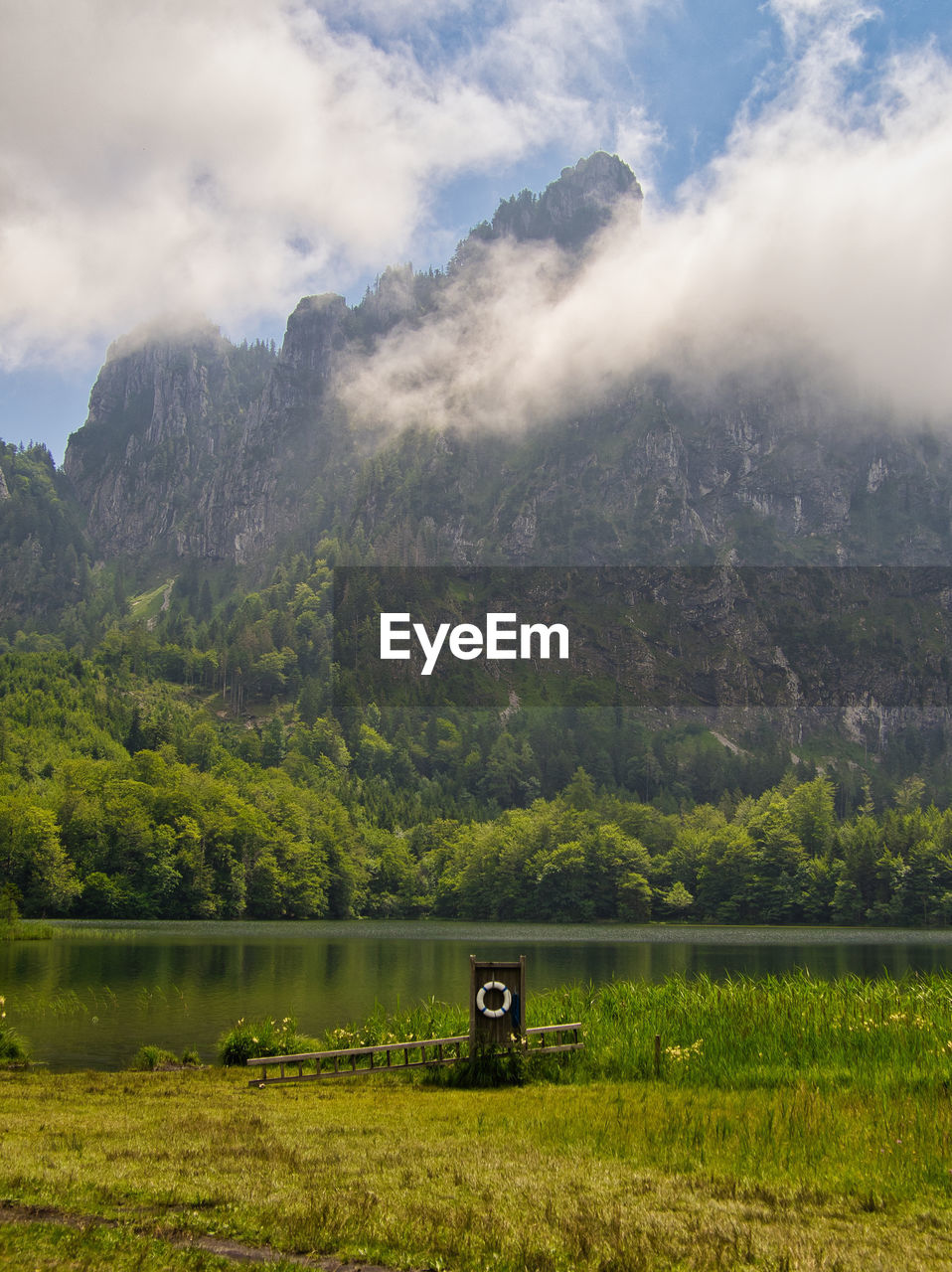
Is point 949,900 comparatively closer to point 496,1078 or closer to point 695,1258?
point 496,1078

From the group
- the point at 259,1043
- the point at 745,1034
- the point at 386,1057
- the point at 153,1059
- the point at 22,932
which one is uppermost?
the point at 745,1034

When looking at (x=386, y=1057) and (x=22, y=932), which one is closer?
(x=386, y=1057)

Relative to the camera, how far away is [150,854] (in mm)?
145750

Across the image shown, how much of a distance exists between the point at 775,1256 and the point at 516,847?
177 meters

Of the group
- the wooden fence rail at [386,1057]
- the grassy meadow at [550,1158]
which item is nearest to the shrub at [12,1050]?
the grassy meadow at [550,1158]

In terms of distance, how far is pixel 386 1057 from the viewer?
27.8 metres

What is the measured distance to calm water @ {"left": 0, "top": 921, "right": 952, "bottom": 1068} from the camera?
4116cm

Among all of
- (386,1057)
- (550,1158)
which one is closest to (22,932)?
(386,1057)

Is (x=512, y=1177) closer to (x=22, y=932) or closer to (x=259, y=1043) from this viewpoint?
(x=259, y=1043)

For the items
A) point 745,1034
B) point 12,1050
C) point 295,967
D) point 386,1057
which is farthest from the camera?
point 295,967

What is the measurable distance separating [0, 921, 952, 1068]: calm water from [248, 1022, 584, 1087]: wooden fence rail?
6533 mm

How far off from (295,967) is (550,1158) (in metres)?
56.8

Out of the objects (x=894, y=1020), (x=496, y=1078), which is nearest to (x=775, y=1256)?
(x=496, y=1078)

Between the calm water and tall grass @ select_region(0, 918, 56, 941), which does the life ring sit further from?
tall grass @ select_region(0, 918, 56, 941)
